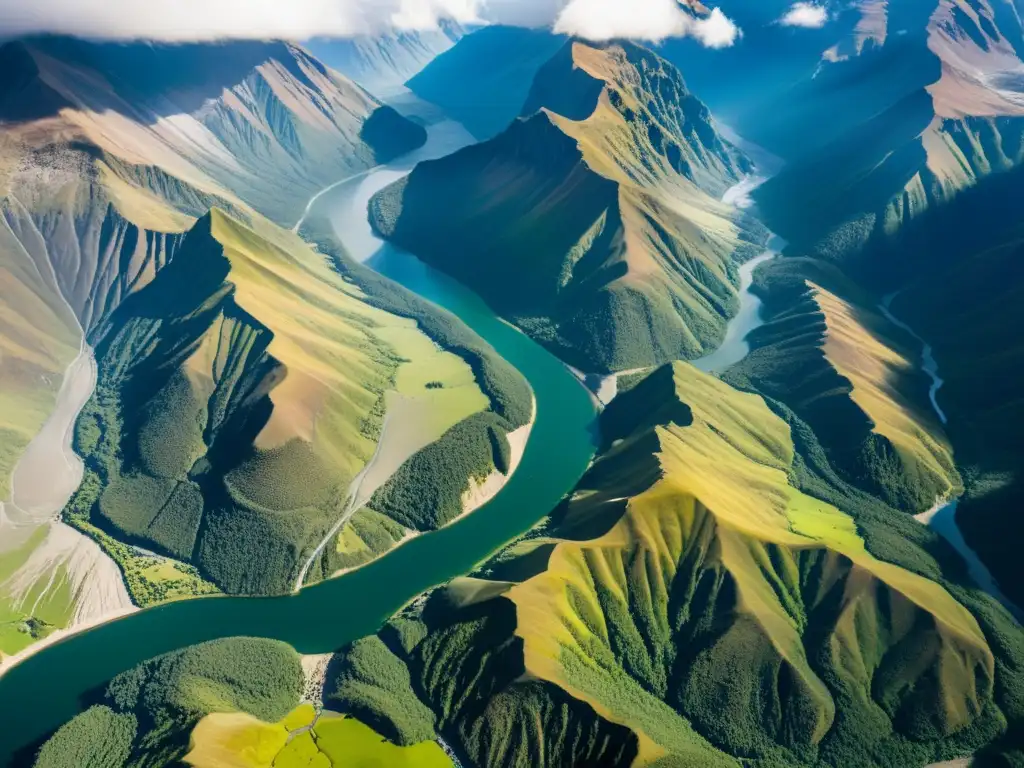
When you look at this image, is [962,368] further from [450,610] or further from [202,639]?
[202,639]

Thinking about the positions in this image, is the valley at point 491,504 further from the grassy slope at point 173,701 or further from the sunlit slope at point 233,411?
the sunlit slope at point 233,411

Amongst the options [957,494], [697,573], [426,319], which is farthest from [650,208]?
[697,573]

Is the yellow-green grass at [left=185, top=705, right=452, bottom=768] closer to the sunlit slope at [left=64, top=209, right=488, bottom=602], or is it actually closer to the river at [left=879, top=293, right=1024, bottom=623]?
the sunlit slope at [left=64, top=209, right=488, bottom=602]

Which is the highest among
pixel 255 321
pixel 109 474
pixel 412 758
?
pixel 255 321

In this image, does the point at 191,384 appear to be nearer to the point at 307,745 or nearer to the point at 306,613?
the point at 306,613

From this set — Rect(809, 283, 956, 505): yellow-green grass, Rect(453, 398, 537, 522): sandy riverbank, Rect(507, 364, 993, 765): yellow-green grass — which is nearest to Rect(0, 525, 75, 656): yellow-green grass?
Rect(453, 398, 537, 522): sandy riverbank

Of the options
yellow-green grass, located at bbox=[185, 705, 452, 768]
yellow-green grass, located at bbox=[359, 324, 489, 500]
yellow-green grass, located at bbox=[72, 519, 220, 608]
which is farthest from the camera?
yellow-green grass, located at bbox=[359, 324, 489, 500]
